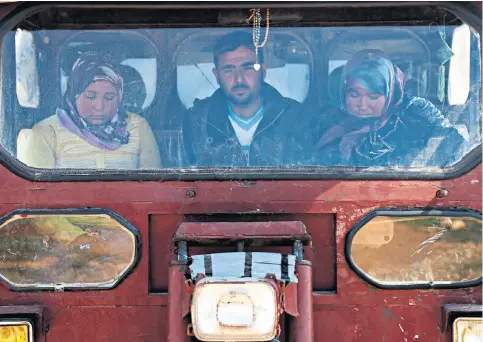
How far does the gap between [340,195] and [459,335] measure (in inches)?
27.2

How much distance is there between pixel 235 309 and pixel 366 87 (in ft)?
3.63

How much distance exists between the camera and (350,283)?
10.7ft

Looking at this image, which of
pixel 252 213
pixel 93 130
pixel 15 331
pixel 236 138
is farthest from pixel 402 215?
pixel 15 331

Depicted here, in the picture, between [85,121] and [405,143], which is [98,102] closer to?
[85,121]

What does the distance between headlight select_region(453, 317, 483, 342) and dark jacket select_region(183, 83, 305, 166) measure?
0.88 m

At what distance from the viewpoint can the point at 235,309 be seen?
2.78 metres

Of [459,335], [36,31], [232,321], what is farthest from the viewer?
[36,31]

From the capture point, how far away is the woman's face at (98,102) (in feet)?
11.0

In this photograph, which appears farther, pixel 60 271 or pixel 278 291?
pixel 60 271

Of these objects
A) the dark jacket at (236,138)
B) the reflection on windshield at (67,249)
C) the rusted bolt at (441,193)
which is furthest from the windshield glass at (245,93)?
the reflection on windshield at (67,249)

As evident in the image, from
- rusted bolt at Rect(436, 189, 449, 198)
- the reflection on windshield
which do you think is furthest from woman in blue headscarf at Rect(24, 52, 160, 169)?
rusted bolt at Rect(436, 189, 449, 198)

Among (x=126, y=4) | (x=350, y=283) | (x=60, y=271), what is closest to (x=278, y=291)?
(x=350, y=283)

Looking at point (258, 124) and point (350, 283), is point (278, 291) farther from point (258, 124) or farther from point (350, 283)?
point (258, 124)

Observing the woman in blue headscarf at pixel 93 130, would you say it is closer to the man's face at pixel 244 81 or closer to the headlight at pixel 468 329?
the man's face at pixel 244 81
